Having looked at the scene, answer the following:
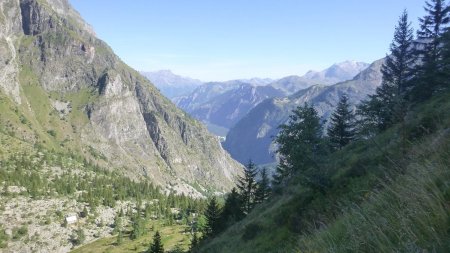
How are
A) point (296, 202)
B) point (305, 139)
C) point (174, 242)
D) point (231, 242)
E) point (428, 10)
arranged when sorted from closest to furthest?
point (296, 202)
point (231, 242)
point (305, 139)
point (428, 10)
point (174, 242)

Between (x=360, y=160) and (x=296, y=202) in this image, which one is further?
(x=296, y=202)

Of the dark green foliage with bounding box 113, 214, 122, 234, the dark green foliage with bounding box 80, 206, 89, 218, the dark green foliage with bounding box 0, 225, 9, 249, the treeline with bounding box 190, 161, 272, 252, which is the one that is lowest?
the dark green foliage with bounding box 113, 214, 122, 234

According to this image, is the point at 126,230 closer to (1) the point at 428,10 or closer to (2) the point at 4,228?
(2) the point at 4,228

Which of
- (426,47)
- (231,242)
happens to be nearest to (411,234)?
(231,242)

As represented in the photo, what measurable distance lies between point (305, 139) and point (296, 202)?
23.5 meters

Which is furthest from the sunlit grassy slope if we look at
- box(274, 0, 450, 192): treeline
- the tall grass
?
the tall grass

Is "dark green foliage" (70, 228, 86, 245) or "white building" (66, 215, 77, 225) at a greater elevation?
"white building" (66, 215, 77, 225)

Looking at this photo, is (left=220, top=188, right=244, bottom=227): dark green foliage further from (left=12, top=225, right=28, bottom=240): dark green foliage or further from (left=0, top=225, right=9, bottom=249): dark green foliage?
(left=12, top=225, right=28, bottom=240): dark green foliage

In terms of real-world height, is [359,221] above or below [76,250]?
above

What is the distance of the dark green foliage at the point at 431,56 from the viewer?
4447 centimetres

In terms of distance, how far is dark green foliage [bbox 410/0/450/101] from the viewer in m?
44.5

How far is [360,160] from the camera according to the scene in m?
25.5

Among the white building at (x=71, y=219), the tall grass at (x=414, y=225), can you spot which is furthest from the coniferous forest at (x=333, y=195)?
the white building at (x=71, y=219)

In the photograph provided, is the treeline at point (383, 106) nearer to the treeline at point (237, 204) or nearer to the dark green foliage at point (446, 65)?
the dark green foliage at point (446, 65)
